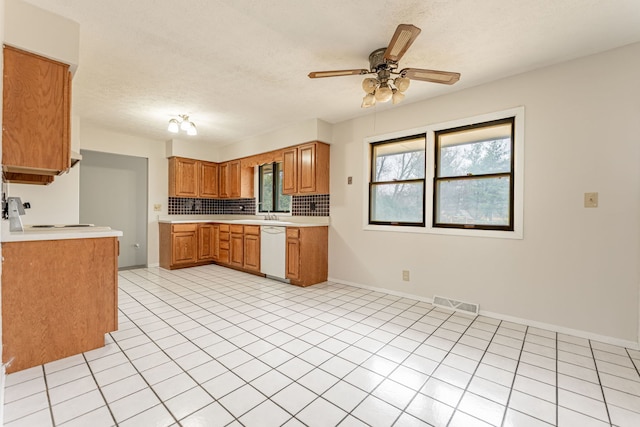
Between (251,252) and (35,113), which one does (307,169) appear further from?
(35,113)

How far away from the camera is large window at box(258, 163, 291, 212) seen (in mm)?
5434

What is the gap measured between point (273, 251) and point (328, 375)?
9.04 feet

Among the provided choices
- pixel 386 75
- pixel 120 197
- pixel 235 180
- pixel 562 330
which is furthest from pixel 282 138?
pixel 562 330

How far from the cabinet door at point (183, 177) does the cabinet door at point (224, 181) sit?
0.52 metres

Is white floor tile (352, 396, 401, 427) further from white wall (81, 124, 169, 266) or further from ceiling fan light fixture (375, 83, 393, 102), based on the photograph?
white wall (81, 124, 169, 266)

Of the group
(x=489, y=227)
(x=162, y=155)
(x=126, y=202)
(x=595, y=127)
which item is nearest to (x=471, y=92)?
(x=595, y=127)

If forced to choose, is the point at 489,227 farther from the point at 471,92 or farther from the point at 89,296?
the point at 89,296

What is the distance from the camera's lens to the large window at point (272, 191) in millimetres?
5434

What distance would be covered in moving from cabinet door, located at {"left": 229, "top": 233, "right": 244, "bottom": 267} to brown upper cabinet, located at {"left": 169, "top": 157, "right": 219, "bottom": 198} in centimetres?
142

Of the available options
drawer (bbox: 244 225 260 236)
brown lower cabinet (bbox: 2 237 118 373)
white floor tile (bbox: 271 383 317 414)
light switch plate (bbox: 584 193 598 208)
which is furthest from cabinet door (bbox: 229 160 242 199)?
light switch plate (bbox: 584 193 598 208)

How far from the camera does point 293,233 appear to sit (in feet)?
13.6

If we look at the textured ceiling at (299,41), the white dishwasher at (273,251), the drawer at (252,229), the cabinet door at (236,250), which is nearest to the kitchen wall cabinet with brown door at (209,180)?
the cabinet door at (236,250)

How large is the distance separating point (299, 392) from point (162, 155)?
5.44m

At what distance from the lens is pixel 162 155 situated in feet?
18.3
